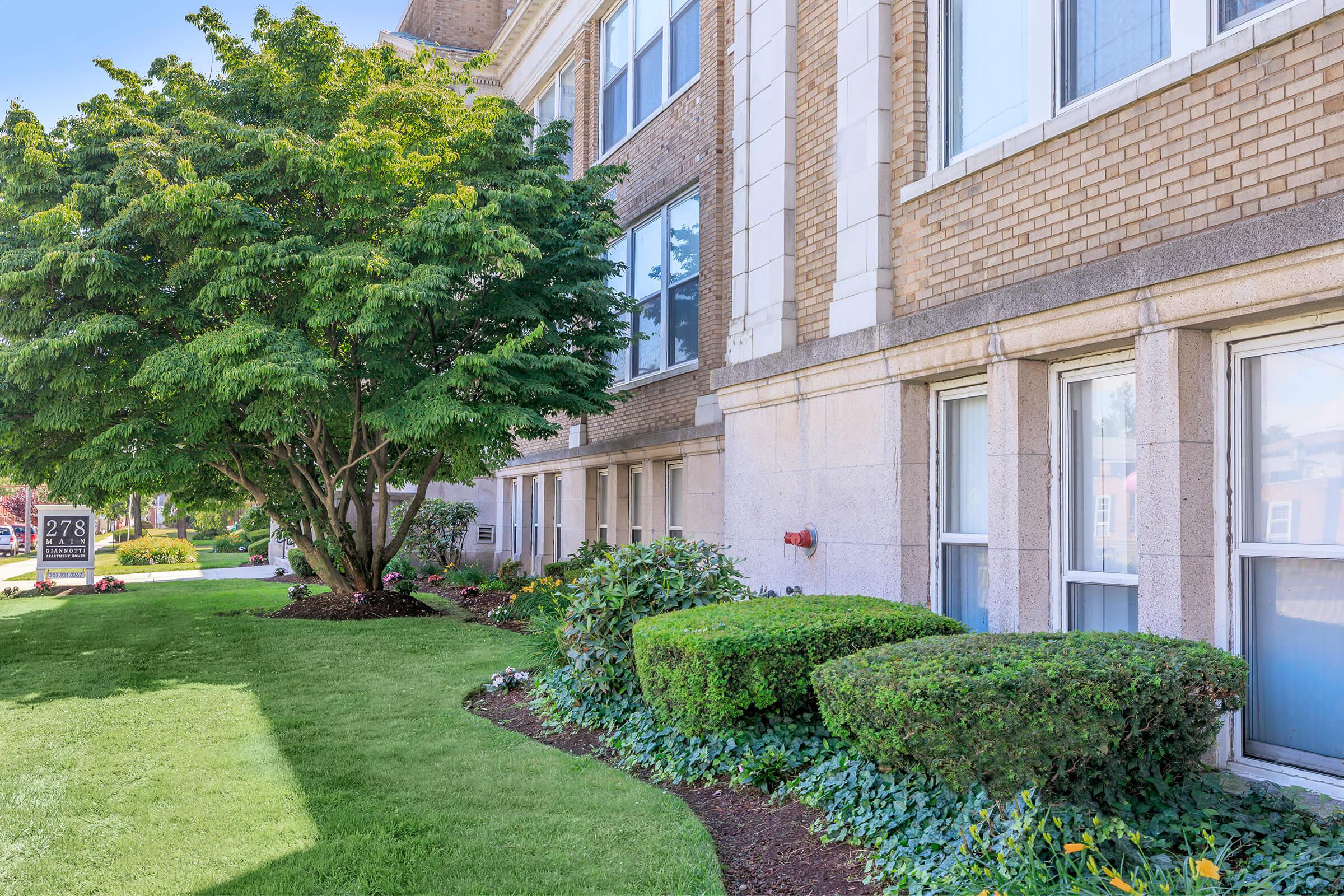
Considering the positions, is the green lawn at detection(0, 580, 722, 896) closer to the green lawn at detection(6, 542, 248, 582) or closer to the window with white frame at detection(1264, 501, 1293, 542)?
the window with white frame at detection(1264, 501, 1293, 542)

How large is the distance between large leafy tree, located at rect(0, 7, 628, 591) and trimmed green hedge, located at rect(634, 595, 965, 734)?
5174 millimetres

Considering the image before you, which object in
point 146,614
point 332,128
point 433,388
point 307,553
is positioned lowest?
point 146,614

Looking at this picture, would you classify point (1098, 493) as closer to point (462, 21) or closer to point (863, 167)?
point (863, 167)

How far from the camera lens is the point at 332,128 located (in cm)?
1209

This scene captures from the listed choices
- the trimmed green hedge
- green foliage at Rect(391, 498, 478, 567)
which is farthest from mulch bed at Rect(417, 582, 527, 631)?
the trimmed green hedge

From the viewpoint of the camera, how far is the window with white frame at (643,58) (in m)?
13.8

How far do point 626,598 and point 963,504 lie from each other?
2.57 m

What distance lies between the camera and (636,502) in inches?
614

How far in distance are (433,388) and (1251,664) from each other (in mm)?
8407

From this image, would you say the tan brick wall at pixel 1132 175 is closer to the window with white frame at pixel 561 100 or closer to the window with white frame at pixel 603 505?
the window with white frame at pixel 603 505

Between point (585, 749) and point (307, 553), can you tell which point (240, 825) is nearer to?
point (585, 749)

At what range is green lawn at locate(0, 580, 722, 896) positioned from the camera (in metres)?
4.33

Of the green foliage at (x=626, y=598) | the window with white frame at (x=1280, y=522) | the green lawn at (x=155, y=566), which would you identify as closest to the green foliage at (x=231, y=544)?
the green lawn at (x=155, y=566)

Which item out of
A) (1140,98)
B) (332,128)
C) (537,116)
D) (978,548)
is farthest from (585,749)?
(537,116)
